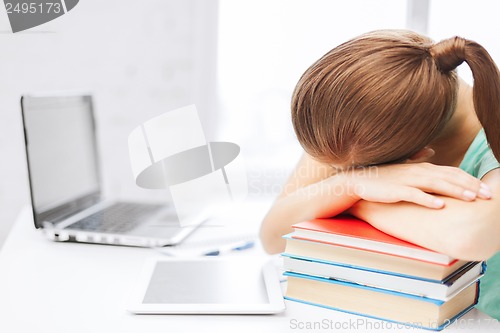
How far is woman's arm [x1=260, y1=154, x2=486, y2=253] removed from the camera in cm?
72

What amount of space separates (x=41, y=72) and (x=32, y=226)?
1.95ft

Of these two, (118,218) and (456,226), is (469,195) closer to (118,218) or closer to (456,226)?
(456,226)

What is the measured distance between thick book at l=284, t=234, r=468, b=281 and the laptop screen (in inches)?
23.1

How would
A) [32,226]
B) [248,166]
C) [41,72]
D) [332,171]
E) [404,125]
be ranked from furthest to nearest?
[248,166] < [41,72] < [32,226] < [332,171] < [404,125]

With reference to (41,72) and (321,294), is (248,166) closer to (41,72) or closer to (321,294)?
(41,72)

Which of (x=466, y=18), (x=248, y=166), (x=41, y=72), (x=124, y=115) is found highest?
(x=466, y=18)

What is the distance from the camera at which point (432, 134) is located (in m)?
0.75

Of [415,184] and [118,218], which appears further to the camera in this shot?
[118,218]

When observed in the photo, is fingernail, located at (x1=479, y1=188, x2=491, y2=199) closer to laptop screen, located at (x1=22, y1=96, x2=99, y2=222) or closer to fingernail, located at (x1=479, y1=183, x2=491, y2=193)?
fingernail, located at (x1=479, y1=183, x2=491, y2=193)

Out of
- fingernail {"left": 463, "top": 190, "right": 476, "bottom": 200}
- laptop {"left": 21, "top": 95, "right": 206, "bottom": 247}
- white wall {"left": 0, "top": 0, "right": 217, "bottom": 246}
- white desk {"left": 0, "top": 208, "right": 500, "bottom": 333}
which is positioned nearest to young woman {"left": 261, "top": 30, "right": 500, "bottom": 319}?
fingernail {"left": 463, "top": 190, "right": 476, "bottom": 200}

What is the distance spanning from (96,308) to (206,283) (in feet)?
0.53

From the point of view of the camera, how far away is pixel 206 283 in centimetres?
83

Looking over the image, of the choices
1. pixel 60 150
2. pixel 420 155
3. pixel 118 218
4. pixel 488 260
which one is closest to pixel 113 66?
pixel 60 150

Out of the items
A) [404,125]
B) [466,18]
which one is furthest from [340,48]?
[466,18]
